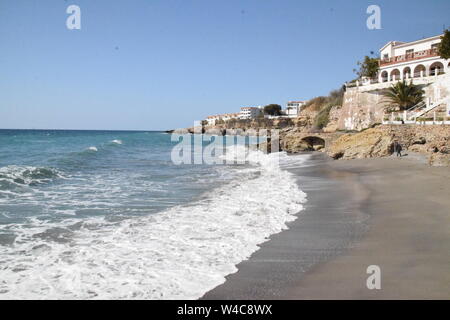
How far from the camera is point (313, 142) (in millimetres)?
33719

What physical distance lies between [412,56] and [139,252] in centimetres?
3601

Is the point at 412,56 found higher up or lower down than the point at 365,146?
higher up

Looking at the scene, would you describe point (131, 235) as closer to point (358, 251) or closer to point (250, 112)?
point (358, 251)

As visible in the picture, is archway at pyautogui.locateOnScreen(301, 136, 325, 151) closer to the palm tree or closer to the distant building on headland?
the palm tree

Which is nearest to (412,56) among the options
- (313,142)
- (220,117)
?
(313,142)

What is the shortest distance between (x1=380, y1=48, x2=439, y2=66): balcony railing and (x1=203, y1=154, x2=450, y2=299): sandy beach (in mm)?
25680

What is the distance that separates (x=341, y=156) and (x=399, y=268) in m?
17.9

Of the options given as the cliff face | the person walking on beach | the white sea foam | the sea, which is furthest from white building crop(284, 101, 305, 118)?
the white sea foam

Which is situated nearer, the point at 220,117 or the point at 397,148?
the point at 397,148

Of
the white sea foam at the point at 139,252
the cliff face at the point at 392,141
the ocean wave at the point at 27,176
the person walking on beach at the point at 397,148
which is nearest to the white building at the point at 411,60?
the cliff face at the point at 392,141
